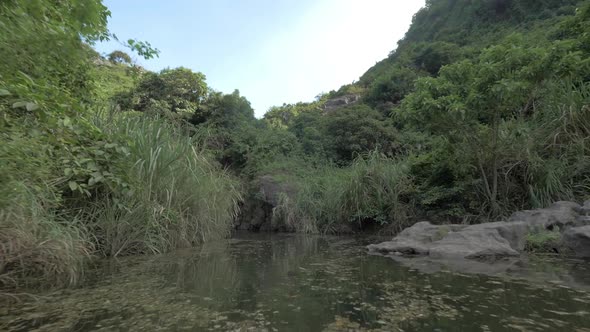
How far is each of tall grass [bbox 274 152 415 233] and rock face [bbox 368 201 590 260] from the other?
251 centimetres

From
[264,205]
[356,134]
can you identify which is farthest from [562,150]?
[264,205]

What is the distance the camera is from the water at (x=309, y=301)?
221 cm

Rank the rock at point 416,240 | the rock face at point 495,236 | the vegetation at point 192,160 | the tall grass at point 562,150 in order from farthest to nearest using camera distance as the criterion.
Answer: the tall grass at point 562,150
the rock at point 416,240
the rock face at point 495,236
the vegetation at point 192,160

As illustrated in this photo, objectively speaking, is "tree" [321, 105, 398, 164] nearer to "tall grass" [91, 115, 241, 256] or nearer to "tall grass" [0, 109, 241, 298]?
"tall grass" [0, 109, 241, 298]

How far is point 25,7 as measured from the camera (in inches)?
83.7

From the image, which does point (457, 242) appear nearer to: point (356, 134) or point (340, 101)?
point (356, 134)

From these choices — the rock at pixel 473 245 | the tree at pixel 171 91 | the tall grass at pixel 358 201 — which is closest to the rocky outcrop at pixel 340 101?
the tree at pixel 171 91

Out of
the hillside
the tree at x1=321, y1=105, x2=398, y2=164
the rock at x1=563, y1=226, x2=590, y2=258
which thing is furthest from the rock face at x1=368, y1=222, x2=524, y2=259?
the tree at x1=321, y1=105, x2=398, y2=164

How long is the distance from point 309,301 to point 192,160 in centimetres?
446

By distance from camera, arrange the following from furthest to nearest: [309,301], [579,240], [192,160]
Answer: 1. [192,160]
2. [579,240]
3. [309,301]

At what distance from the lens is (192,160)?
659cm

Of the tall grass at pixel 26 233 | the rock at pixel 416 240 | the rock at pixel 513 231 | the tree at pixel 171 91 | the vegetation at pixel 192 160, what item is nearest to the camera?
the vegetation at pixel 192 160

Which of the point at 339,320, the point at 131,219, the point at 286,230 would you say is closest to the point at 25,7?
the point at 339,320

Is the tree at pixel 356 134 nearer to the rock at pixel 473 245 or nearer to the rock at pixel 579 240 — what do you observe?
the rock at pixel 473 245
